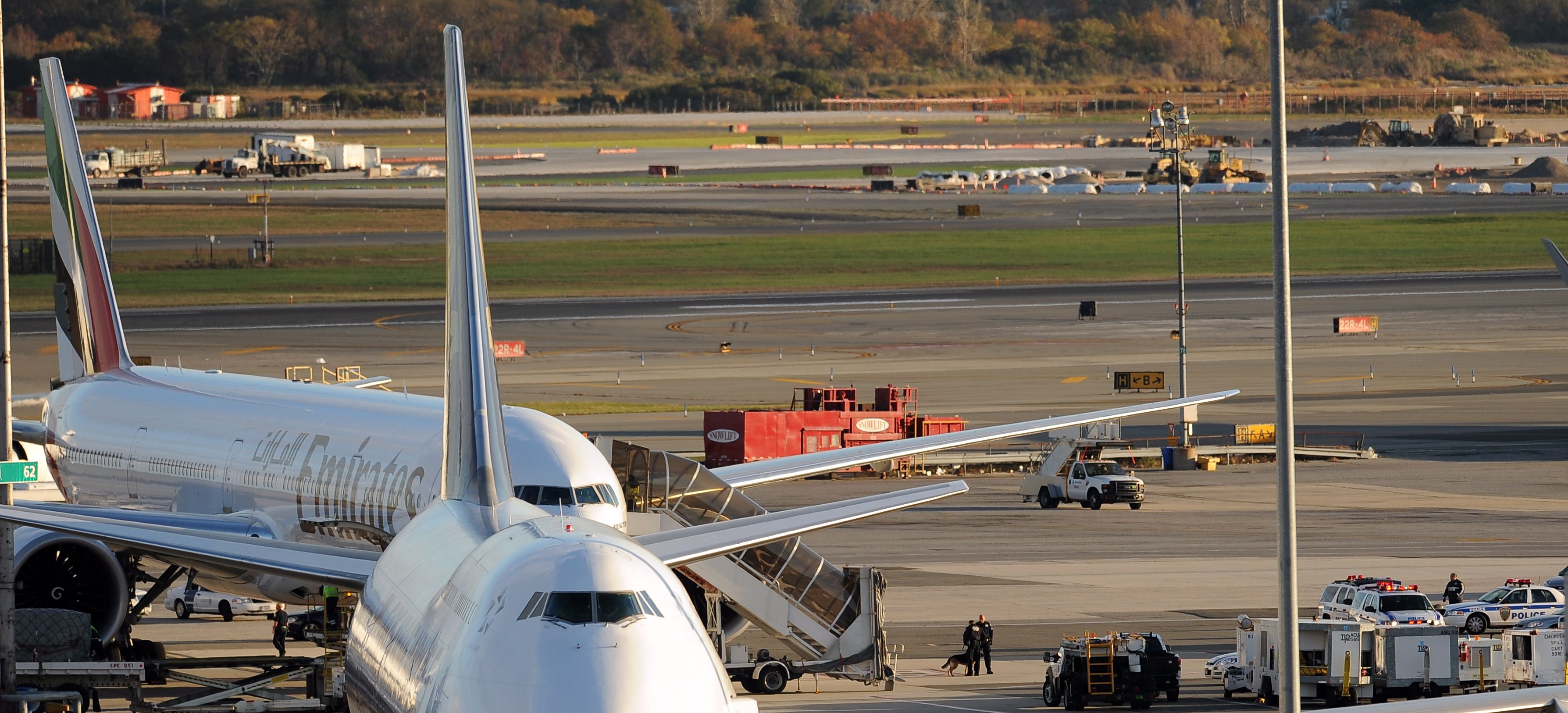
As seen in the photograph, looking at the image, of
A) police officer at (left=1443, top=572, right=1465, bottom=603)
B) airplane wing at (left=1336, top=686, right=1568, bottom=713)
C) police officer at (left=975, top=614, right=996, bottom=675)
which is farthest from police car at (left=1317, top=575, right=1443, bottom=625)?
airplane wing at (left=1336, top=686, right=1568, bottom=713)

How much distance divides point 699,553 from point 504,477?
2.25 m

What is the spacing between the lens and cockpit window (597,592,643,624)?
13.4 meters

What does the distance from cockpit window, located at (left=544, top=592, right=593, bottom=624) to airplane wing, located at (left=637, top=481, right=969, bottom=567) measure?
5322 mm

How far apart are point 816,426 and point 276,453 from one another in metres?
35.9

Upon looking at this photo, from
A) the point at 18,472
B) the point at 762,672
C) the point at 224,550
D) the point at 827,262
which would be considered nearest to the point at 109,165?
the point at 827,262

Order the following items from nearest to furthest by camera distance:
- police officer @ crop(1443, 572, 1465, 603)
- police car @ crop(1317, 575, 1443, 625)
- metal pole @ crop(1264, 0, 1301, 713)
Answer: metal pole @ crop(1264, 0, 1301, 713), police car @ crop(1317, 575, 1443, 625), police officer @ crop(1443, 572, 1465, 603)

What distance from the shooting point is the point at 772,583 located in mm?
33781

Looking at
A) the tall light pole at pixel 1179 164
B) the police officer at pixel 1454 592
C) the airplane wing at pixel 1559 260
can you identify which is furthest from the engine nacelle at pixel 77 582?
the tall light pole at pixel 1179 164

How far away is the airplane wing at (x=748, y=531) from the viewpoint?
768 inches

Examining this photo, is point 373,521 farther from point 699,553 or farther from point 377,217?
point 377,217

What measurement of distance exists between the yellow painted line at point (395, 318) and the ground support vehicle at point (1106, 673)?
70449 millimetres

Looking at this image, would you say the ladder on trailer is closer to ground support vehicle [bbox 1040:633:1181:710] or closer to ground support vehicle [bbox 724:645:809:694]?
ground support vehicle [bbox 1040:633:1181:710]

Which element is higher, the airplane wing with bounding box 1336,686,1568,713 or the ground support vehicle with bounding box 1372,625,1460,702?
the airplane wing with bounding box 1336,686,1568,713

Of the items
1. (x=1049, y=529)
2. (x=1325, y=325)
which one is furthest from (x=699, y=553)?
(x=1325, y=325)
